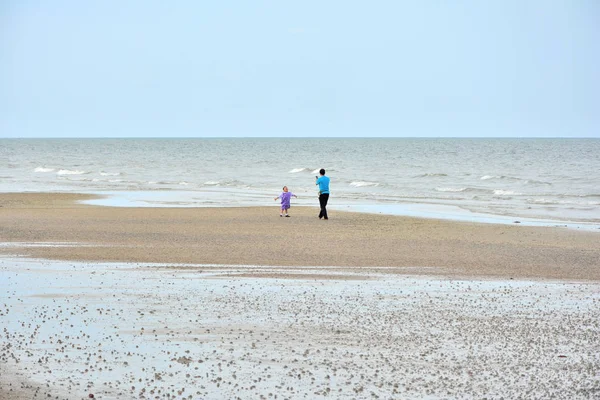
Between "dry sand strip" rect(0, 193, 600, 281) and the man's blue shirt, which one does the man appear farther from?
"dry sand strip" rect(0, 193, 600, 281)

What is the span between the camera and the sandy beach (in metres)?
7.73

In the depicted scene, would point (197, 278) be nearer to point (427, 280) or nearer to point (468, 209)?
point (427, 280)

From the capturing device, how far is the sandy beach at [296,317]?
773 cm

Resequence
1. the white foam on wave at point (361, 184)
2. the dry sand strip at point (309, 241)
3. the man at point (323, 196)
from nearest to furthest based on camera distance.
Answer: the dry sand strip at point (309, 241)
the man at point (323, 196)
the white foam on wave at point (361, 184)

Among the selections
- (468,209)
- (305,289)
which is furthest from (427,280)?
(468,209)

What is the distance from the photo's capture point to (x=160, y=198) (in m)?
37.2

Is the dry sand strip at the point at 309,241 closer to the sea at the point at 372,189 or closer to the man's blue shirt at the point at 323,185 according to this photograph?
the man's blue shirt at the point at 323,185

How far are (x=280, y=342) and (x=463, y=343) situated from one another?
205 cm

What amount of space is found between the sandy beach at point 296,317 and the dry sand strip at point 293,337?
28 mm

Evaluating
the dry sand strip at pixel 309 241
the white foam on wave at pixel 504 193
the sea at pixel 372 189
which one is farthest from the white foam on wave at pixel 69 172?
the dry sand strip at pixel 309 241

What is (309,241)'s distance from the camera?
63.7ft

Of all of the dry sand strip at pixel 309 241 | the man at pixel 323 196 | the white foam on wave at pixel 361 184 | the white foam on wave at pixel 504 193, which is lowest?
the white foam on wave at pixel 504 193

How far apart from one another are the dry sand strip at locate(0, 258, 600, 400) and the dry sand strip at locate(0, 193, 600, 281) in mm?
2075

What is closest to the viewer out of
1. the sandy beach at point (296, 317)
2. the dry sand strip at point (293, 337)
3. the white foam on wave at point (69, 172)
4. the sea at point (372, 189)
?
the dry sand strip at point (293, 337)
